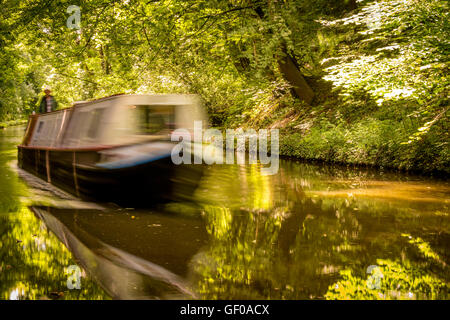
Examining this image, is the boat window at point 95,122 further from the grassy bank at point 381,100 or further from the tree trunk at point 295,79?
the tree trunk at point 295,79

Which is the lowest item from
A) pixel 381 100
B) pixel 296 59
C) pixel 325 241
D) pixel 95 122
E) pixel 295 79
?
pixel 325 241

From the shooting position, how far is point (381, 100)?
8.74m

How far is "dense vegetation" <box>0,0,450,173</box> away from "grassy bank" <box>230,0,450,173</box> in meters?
0.04

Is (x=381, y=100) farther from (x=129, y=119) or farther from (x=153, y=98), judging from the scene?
(x=129, y=119)

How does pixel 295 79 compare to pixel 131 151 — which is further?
pixel 295 79

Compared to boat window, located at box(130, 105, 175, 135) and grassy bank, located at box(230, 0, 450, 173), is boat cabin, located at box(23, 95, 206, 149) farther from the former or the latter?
grassy bank, located at box(230, 0, 450, 173)

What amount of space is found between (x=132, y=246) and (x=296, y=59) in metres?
15.6

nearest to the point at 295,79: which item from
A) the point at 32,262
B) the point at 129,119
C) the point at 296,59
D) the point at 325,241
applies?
the point at 296,59

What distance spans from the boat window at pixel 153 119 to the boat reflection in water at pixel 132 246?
1464mm

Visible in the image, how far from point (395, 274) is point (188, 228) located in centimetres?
306

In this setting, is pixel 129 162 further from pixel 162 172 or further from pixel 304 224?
pixel 304 224

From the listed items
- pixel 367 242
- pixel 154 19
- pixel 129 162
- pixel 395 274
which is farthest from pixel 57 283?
pixel 154 19

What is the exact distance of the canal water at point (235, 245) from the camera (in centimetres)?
405

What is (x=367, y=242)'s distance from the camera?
18.3ft
